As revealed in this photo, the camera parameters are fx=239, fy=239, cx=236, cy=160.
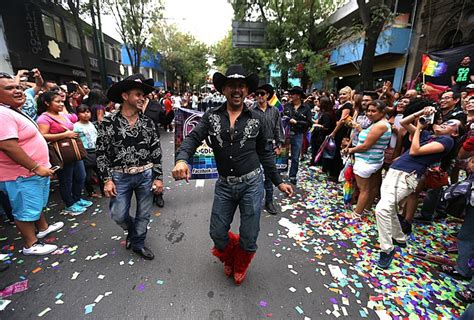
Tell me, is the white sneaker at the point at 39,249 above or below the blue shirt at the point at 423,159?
below

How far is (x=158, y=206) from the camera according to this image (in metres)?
4.37

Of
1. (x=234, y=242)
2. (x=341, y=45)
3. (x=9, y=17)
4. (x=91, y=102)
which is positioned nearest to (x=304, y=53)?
(x=341, y=45)

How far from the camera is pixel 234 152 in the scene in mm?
2279

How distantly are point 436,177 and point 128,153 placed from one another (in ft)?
12.8

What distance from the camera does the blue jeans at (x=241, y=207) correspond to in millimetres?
2346

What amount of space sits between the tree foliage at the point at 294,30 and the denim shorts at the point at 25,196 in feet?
49.3

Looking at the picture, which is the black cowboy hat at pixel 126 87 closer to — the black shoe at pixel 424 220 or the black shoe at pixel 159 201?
the black shoe at pixel 159 201

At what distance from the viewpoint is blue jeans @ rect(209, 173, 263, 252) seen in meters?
2.35

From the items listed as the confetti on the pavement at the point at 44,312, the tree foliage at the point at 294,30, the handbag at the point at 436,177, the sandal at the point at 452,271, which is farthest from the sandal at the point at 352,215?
the tree foliage at the point at 294,30

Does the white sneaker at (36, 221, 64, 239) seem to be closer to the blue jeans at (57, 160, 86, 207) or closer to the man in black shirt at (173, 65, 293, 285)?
the blue jeans at (57, 160, 86, 207)

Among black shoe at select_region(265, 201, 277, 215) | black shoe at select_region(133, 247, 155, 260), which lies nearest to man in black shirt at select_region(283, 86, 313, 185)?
black shoe at select_region(265, 201, 277, 215)

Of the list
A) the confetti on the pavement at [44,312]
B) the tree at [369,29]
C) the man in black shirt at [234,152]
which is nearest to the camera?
the confetti on the pavement at [44,312]

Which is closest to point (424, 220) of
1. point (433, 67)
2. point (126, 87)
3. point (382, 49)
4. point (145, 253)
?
point (145, 253)

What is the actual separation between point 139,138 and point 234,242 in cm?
156
